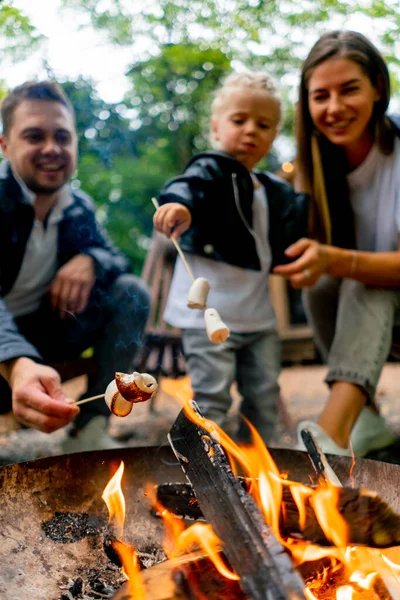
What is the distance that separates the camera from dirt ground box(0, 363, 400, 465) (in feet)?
7.85

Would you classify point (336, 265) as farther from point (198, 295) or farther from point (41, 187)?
point (41, 187)

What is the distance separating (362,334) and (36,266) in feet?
4.54

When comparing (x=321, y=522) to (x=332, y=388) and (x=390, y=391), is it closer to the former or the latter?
(x=332, y=388)

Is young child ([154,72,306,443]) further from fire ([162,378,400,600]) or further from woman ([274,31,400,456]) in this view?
fire ([162,378,400,600])

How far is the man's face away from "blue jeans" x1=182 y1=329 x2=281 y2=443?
0.87 meters

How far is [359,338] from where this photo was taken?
214cm

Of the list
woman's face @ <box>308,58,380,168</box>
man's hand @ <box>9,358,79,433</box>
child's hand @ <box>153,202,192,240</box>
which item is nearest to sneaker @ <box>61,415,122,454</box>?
man's hand @ <box>9,358,79,433</box>

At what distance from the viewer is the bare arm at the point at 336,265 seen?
1913 millimetres

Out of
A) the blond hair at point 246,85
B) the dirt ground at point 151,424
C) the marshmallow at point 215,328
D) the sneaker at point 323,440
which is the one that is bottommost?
the dirt ground at point 151,424

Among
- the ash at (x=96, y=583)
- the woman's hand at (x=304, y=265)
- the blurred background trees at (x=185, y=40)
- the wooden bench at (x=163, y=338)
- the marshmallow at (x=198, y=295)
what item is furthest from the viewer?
the wooden bench at (x=163, y=338)

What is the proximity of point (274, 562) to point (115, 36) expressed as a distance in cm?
258

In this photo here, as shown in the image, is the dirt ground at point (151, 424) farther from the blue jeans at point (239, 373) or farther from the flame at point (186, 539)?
the flame at point (186, 539)

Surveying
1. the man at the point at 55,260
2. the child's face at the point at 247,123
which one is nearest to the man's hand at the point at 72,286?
the man at the point at 55,260

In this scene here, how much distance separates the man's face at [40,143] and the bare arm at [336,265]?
1016mm
